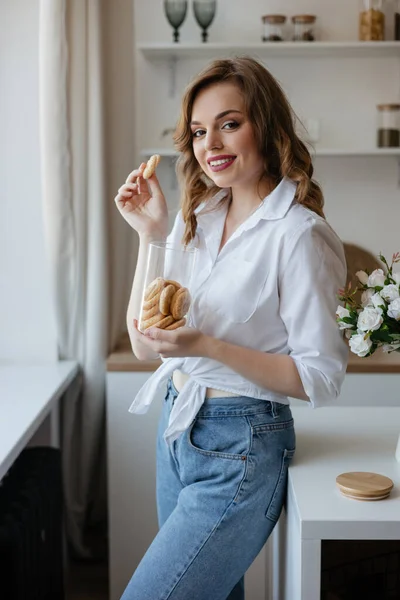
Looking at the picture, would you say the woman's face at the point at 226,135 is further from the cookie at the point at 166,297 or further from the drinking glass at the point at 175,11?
the drinking glass at the point at 175,11

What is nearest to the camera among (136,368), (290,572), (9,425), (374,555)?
(290,572)

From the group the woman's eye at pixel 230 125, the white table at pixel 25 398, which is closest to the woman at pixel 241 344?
the woman's eye at pixel 230 125

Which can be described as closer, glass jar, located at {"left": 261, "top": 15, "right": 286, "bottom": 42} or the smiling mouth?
the smiling mouth

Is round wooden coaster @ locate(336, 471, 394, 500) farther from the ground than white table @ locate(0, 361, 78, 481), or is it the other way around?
round wooden coaster @ locate(336, 471, 394, 500)

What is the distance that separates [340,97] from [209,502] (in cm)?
220

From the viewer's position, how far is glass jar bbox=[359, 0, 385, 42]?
311 centimetres

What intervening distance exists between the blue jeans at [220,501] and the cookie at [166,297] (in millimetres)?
225

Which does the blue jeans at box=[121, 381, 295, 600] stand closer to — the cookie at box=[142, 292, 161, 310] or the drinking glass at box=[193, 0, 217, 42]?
the cookie at box=[142, 292, 161, 310]

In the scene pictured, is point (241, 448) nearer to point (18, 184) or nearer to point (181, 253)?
point (181, 253)

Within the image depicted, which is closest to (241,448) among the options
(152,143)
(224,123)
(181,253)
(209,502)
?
(209,502)

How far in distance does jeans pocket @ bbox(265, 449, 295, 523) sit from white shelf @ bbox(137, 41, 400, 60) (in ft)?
6.36

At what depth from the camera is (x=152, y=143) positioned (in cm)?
331

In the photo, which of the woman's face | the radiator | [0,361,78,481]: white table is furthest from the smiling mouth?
the radiator

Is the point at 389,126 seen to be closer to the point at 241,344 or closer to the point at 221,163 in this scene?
the point at 221,163
